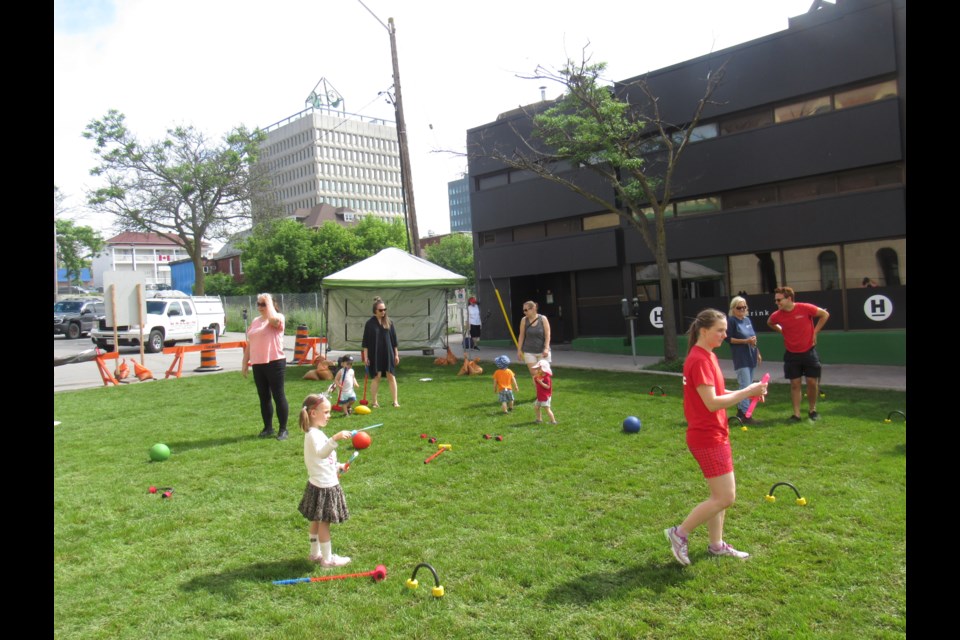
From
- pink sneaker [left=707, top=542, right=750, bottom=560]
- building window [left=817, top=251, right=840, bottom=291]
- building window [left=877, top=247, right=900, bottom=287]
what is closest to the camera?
pink sneaker [left=707, top=542, right=750, bottom=560]

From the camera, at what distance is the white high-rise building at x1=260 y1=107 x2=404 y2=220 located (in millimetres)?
128125

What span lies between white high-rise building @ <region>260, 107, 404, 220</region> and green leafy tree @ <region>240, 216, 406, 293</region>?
236ft

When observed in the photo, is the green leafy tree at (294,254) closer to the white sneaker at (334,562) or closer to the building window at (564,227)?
the building window at (564,227)

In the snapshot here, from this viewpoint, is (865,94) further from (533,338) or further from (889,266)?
(533,338)

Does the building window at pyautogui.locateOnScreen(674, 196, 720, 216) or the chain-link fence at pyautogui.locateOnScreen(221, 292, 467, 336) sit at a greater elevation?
the building window at pyautogui.locateOnScreen(674, 196, 720, 216)

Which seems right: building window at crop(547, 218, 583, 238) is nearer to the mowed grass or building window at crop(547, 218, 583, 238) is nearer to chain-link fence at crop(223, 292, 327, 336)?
the mowed grass

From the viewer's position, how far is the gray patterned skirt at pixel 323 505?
489 cm

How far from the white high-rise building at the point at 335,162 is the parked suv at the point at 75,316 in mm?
89973

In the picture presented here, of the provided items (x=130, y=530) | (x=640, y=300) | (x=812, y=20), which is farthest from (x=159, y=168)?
(x=130, y=530)

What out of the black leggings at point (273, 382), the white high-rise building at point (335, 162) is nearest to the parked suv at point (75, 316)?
the black leggings at point (273, 382)

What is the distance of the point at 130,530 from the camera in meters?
5.93

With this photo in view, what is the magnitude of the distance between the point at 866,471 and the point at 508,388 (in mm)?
5526

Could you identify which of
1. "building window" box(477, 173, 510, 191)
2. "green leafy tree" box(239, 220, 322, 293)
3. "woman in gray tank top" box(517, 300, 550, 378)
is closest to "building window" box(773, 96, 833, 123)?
"building window" box(477, 173, 510, 191)
